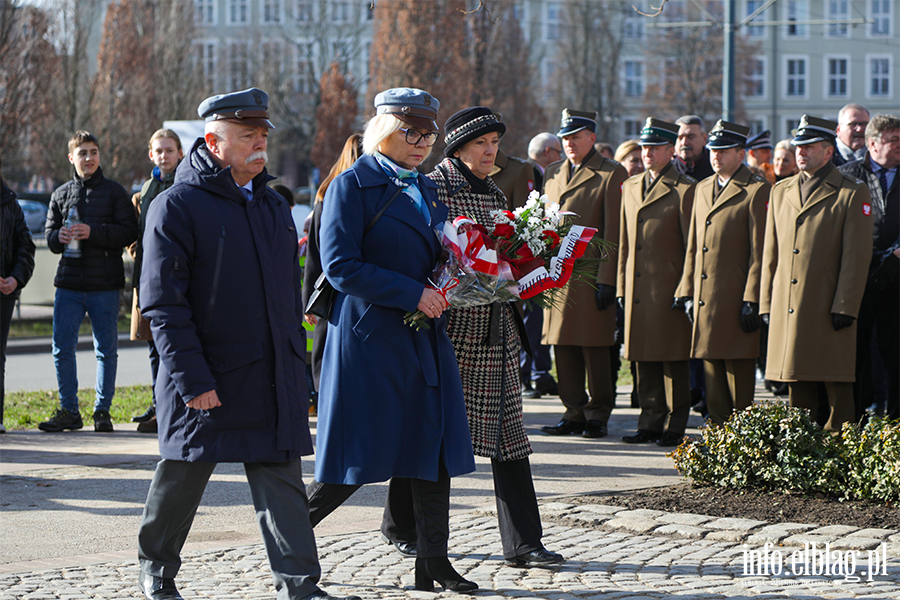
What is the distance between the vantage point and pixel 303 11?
56.9 meters

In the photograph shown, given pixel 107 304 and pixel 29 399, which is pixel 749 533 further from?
pixel 29 399

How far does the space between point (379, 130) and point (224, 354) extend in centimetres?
117

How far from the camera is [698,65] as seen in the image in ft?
185

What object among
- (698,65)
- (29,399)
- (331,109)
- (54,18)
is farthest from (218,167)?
(698,65)

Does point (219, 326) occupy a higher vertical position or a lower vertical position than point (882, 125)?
lower

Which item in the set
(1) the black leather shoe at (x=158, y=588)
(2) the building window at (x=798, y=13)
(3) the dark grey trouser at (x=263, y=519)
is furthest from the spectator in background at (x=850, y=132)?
(2) the building window at (x=798, y=13)

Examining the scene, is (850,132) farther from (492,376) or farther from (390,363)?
(390,363)

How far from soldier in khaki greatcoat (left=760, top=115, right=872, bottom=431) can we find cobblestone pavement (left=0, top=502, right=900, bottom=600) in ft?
7.40

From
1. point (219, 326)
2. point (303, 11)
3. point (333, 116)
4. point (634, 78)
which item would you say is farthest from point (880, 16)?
point (219, 326)

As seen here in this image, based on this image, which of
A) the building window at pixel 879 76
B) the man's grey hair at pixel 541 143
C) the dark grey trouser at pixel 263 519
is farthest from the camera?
the building window at pixel 879 76

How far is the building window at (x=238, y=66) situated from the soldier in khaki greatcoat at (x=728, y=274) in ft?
152

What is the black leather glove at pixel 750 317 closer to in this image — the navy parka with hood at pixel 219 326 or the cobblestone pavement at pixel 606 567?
the cobblestone pavement at pixel 606 567

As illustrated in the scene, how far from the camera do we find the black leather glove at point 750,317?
25.6 feet

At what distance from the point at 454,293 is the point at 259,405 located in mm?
879
